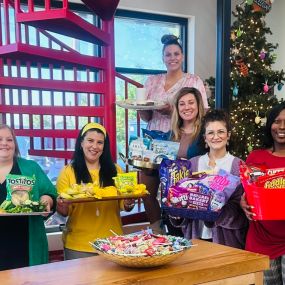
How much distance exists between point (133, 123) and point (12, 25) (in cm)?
152

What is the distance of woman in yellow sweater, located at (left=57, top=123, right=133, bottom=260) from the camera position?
7.63 feet

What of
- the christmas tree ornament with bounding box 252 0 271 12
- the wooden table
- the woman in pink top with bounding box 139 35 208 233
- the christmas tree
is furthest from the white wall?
the wooden table

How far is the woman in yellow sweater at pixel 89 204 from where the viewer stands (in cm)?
233

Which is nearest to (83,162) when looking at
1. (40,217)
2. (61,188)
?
(61,188)

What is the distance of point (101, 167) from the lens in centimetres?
249

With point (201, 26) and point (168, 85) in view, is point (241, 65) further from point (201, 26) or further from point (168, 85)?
point (168, 85)

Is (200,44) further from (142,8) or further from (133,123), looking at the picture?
(133,123)

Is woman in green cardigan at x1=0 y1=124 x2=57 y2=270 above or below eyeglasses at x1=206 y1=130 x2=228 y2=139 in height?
below

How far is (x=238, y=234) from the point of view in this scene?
218cm

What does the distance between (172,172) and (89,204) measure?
0.51m

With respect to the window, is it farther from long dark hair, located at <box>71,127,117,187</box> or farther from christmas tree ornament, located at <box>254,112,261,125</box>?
long dark hair, located at <box>71,127,117,187</box>

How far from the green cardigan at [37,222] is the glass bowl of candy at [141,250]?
0.77 m

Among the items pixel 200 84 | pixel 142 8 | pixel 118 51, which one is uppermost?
pixel 142 8

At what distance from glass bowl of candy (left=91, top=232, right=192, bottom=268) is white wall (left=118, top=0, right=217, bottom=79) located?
356 cm
